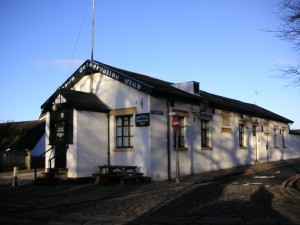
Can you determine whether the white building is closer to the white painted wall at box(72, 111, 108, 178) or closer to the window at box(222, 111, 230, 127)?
the white painted wall at box(72, 111, 108, 178)

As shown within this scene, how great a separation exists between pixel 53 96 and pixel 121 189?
636 centimetres

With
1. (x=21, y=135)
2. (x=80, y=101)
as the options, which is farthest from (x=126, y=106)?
(x=21, y=135)

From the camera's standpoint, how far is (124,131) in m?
17.3

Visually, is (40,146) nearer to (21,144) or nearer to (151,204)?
(21,144)

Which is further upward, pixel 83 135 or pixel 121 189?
pixel 83 135

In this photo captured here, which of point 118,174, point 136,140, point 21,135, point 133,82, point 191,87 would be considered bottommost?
point 118,174

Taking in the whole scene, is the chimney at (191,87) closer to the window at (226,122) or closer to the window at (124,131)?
the window at (226,122)

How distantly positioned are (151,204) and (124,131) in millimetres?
7378

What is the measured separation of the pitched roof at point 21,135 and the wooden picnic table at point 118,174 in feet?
57.8

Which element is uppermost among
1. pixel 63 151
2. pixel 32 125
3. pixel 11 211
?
pixel 32 125

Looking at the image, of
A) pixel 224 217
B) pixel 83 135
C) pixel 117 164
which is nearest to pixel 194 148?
pixel 117 164

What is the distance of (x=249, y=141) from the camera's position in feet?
82.4

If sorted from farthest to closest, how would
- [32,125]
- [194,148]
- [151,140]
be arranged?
1. [32,125]
2. [194,148]
3. [151,140]

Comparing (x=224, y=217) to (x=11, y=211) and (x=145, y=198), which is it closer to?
(x=145, y=198)
